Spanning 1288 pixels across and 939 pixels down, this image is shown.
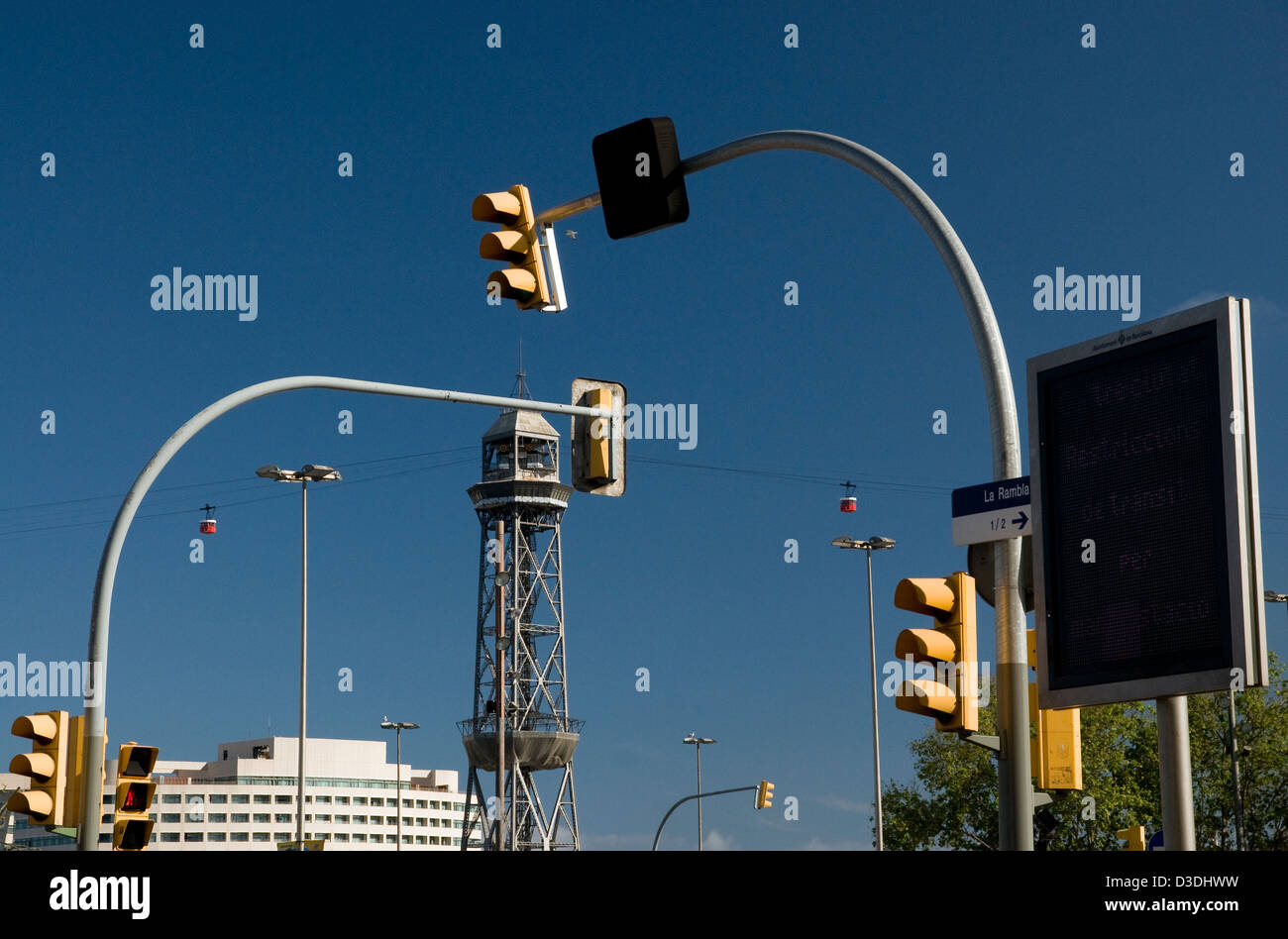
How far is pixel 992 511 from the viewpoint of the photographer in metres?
10.2

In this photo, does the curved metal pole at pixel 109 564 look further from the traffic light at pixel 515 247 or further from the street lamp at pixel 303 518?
the street lamp at pixel 303 518

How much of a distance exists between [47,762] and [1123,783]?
51957 mm

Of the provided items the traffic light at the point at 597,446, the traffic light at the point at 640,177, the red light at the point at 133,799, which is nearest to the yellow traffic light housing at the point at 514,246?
the traffic light at the point at 640,177

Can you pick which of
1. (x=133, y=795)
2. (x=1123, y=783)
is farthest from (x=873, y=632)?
(x=133, y=795)

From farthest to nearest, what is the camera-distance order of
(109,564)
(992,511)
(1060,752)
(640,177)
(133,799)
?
(133,799) < (109,564) < (640,177) < (1060,752) < (992,511)

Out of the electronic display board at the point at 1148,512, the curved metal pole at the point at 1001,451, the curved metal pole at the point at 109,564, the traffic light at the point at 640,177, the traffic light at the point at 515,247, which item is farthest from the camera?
the curved metal pole at the point at 109,564

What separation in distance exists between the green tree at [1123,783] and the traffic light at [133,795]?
42421 mm

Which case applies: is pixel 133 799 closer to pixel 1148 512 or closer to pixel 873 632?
pixel 1148 512

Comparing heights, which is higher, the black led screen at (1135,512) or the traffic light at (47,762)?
the black led screen at (1135,512)

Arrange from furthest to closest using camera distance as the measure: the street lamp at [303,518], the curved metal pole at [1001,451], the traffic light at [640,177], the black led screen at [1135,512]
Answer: the street lamp at [303,518]
the traffic light at [640,177]
the curved metal pole at [1001,451]
the black led screen at [1135,512]

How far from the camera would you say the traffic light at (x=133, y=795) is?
16.9 m
